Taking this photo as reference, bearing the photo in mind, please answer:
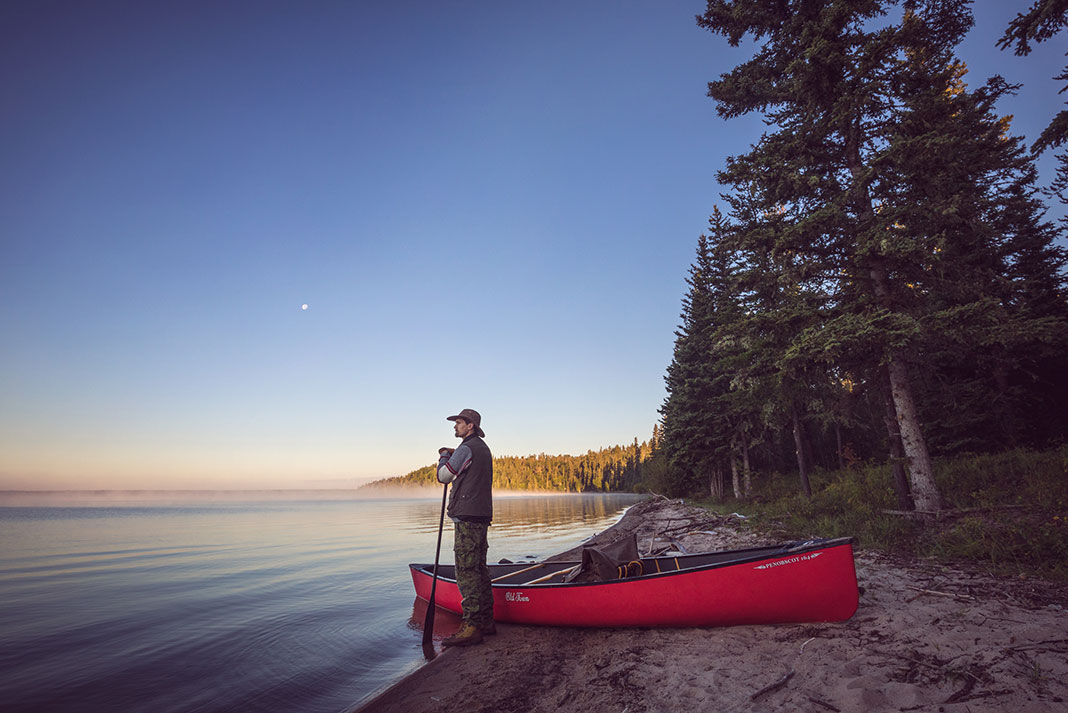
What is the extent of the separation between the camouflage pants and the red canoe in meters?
0.50

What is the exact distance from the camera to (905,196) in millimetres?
9828

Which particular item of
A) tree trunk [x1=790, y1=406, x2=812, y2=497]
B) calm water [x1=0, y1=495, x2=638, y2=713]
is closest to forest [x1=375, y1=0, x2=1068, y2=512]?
tree trunk [x1=790, y1=406, x2=812, y2=497]

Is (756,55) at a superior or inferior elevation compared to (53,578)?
superior

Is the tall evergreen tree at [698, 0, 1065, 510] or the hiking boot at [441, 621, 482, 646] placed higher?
the tall evergreen tree at [698, 0, 1065, 510]

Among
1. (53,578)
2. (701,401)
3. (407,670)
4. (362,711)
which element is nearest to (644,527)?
(701,401)

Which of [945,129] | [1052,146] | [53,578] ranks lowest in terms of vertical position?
[53,578]

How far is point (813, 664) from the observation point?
405cm

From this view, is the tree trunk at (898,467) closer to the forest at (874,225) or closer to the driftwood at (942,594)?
the forest at (874,225)

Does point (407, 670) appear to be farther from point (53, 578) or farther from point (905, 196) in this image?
point (53, 578)

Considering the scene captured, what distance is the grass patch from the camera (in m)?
6.69

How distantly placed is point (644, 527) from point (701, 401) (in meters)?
11.3

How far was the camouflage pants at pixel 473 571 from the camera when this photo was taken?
6.16 m

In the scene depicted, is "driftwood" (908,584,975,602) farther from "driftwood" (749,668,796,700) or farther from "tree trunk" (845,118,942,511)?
"tree trunk" (845,118,942,511)

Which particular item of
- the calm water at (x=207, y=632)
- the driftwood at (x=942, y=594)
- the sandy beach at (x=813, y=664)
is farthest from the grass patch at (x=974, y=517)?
the calm water at (x=207, y=632)
